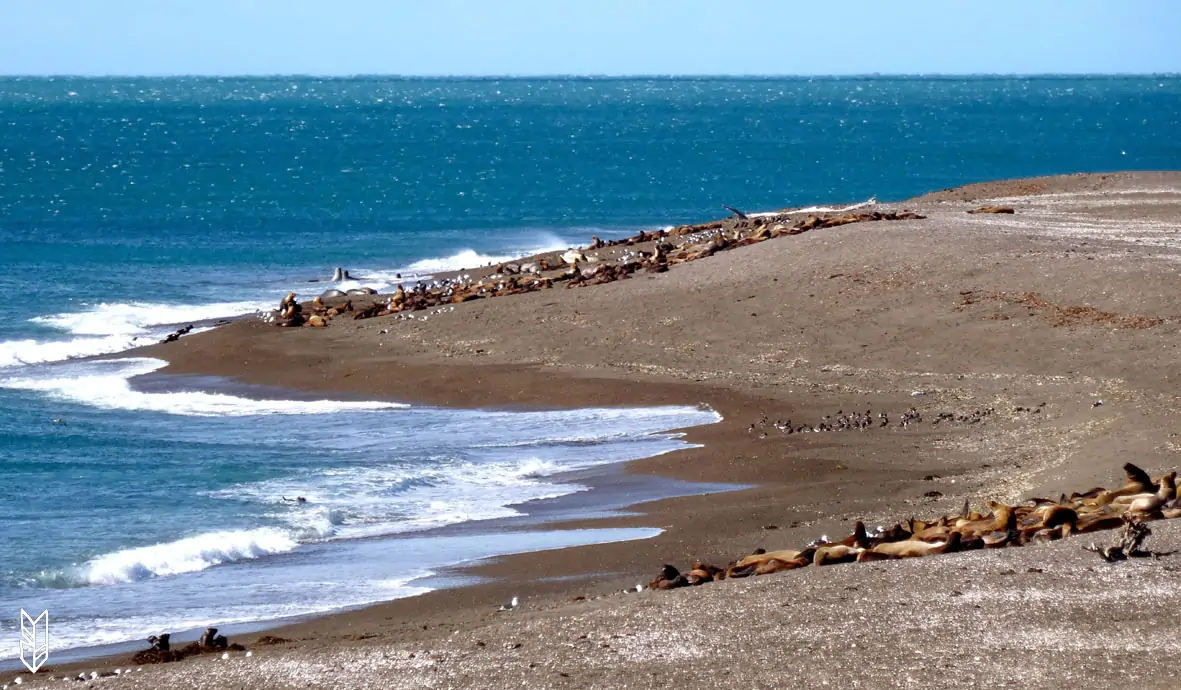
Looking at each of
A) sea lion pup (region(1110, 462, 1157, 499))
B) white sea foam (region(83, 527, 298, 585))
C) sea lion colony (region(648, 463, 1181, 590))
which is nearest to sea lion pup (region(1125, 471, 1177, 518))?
sea lion colony (region(648, 463, 1181, 590))

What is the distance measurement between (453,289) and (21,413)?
26.1 ft

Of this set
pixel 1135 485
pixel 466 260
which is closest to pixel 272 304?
pixel 466 260

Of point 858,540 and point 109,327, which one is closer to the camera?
point 858,540

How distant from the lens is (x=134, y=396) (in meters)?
20.4

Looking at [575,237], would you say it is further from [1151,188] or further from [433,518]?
[433,518]

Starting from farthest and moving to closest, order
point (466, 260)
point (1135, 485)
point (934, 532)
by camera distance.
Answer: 1. point (466, 260)
2. point (1135, 485)
3. point (934, 532)

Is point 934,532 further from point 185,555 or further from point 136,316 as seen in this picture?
point 136,316

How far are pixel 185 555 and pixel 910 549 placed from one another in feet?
20.2

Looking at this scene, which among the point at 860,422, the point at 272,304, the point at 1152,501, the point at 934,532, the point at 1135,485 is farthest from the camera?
the point at 272,304

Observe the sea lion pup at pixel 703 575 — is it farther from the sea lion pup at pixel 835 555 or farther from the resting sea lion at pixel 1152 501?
the resting sea lion at pixel 1152 501

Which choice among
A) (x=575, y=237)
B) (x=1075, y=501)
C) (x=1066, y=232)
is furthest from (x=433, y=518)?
(x=575, y=237)

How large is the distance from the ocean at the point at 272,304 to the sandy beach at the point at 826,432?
93cm

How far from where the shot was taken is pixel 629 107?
150625 millimetres

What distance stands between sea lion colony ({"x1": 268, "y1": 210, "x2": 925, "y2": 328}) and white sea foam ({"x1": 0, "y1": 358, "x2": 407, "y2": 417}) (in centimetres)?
293
